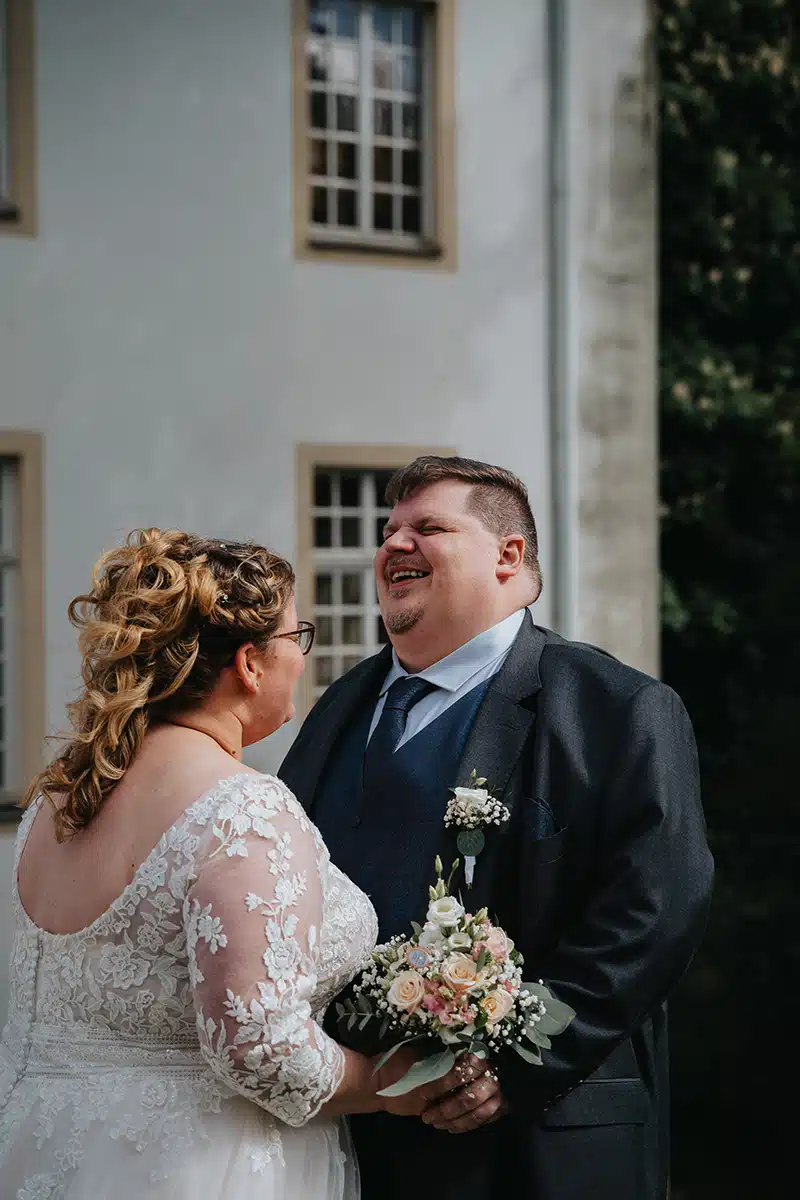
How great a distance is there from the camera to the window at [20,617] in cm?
937

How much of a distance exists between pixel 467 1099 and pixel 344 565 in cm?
789

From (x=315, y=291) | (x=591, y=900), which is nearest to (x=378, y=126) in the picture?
(x=315, y=291)

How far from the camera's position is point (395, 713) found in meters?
3.76

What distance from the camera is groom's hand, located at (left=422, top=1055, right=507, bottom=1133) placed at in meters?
2.95

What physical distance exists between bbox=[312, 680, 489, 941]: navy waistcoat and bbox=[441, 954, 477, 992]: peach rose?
448 millimetres

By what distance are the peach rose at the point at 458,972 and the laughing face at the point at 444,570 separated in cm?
106

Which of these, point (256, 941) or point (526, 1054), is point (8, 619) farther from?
point (256, 941)

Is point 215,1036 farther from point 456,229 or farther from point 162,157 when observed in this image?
point 456,229

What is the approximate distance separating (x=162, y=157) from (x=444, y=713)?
269 inches

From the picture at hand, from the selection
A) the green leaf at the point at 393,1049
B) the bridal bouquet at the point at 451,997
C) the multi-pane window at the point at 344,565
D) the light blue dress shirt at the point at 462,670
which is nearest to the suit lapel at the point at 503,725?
the light blue dress shirt at the point at 462,670

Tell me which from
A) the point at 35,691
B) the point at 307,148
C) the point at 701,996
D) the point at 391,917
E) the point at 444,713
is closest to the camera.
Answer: the point at 391,917

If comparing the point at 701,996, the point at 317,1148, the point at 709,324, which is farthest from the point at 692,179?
the point at 317,1148

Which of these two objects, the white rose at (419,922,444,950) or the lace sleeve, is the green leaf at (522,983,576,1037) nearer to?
the white rose at (419,922,444,950)

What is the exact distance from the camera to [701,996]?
12.9m
